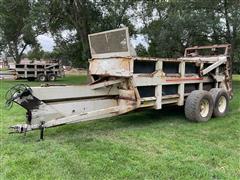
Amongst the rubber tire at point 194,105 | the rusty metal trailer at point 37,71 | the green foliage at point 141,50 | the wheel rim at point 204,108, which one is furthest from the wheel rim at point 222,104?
the rusty metal trailer at point 37,71

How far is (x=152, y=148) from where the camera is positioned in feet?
16.2

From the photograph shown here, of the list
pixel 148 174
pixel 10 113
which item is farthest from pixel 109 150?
pixel 10 113

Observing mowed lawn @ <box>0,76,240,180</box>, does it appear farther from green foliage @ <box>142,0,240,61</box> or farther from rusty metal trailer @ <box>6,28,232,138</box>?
green foliage @ <box>142,0,240,61</box>

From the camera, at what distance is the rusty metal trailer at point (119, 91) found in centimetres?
532

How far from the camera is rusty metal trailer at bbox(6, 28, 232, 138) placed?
5322mm

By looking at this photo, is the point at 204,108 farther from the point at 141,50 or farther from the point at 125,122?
the point at 141,50

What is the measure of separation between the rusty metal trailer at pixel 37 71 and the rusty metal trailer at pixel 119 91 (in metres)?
16.1

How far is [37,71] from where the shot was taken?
22312 mm

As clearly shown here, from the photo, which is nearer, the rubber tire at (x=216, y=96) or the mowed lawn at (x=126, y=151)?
the mowed lawn at (x=126, y=151)

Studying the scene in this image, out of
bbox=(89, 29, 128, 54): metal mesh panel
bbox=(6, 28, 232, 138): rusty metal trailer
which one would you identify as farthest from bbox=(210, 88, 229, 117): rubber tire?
bbox=(89, 29, 128, 54): metal mesh panel

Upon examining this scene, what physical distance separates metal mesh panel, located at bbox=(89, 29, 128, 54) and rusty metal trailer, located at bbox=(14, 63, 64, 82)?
16.2 m

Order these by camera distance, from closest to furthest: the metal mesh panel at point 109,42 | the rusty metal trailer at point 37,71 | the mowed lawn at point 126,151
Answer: the mowed lawn at point 126,151 < the metal mesh panel at point 109,42 < the rusty metal trailer at point 37,71

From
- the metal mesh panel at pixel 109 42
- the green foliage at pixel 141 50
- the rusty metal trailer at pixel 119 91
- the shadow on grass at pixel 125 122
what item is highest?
the green foliage at pixel 141 50

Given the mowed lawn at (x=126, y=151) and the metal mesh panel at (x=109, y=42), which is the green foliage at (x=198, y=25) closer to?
the mowed lawn at (x=126, y=151)
